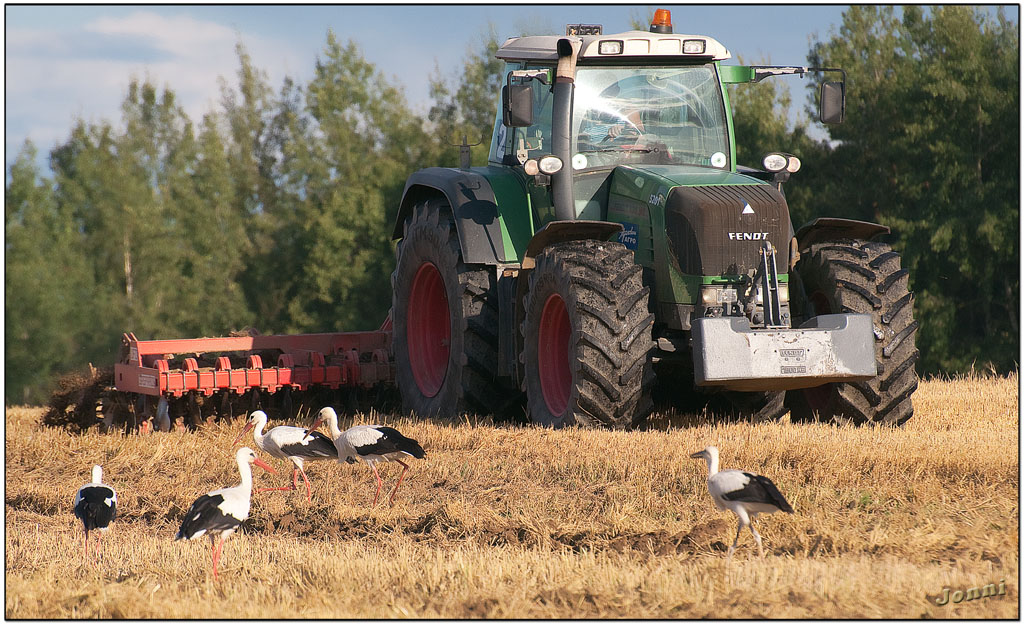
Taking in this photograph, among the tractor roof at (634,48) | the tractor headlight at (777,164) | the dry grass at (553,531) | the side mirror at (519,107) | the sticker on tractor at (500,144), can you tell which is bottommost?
the dry grass at (553,531)

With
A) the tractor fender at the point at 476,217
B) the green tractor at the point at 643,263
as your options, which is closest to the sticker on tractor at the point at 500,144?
the green tractor at the point at 643,263

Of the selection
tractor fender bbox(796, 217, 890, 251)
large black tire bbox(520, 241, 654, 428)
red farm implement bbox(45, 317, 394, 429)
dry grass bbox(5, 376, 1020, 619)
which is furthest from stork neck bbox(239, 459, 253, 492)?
tractor fender bbox(796, 217, 890, 251)

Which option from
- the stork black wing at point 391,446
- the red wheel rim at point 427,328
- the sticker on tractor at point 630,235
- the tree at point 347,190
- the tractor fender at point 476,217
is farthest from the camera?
the tree at point 347,190

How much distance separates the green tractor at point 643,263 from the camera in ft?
27.3

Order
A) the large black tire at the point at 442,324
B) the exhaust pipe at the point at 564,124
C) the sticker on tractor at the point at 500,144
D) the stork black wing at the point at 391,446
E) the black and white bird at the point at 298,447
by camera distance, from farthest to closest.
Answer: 1. the sticker on tractor at the point at 500,144
2. the large black tire at the point at 442,324
3. the exhaust pipe at the point at 564,124
4. the black and white bird at the point at 298,447
5. the stork black wing at the point at 391,446

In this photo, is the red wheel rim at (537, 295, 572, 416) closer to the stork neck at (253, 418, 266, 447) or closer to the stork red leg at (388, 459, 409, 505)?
the stork red leg at (388, 459, 409, 505)

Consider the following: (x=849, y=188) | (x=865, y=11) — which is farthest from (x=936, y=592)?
(x=865, y=11)

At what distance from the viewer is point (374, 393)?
37.8 ft

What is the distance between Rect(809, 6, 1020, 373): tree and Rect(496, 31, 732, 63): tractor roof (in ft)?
55.9

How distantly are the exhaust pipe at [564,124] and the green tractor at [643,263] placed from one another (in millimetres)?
13

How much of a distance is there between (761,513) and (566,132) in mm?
3890

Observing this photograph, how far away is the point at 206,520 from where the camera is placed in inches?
239

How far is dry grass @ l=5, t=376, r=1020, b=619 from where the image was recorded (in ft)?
17.1

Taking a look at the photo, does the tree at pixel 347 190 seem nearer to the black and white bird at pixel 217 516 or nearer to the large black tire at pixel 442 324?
the large black tire at pixel 442 324
